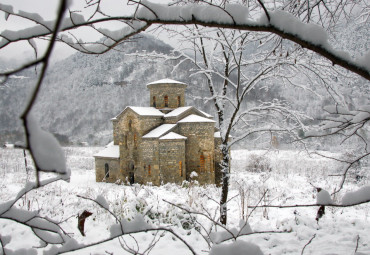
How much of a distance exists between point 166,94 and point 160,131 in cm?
316

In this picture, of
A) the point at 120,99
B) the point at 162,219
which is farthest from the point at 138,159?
the point at 120,99

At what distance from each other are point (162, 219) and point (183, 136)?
29.1 feet

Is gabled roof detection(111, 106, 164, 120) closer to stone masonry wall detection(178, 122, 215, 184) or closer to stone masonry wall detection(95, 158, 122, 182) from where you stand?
stone masonry wall detection(178, 122, 215, 184)

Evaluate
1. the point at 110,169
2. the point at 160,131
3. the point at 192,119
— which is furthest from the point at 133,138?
the point at 192,119

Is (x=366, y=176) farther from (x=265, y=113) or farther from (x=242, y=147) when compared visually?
(x=242, y=147)

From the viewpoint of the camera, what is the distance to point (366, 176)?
11352 mm

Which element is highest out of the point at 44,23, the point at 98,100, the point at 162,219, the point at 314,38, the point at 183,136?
the point at 98,100

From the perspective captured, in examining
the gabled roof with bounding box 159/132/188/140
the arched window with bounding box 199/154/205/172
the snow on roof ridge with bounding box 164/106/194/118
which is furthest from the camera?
the snow on roof ridge with bounding box 164/106/194/118

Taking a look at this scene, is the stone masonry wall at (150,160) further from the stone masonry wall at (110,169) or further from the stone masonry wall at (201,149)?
the stone masonry wall at (110,169)

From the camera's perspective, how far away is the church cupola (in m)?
16.4

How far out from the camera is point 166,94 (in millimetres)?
16516

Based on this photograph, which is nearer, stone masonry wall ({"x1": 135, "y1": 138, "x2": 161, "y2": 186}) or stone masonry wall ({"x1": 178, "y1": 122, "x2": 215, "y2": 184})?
stone masonry wall ({"x1": 135, "y1": 138, "x2": 161, "y2": 186})

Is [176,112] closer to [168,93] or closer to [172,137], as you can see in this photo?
[168,93]

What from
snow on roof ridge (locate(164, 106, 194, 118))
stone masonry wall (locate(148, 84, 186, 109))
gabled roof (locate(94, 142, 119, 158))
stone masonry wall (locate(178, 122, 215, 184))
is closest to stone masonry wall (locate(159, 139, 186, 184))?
stone masonry wall (locate(178, 122, 215, 184))
